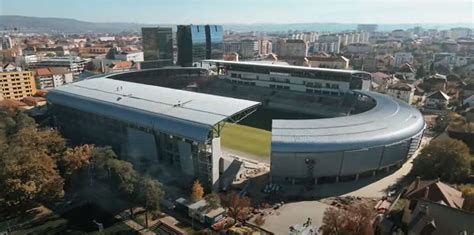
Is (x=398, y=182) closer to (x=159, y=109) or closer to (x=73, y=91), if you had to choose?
(x=159, y=109)

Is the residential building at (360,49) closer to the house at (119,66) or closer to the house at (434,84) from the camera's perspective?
the house at (434,84)

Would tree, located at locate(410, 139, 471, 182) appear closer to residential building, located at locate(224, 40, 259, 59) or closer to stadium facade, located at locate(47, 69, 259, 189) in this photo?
stadium facade, located at locate(47, 69, 259, 189)

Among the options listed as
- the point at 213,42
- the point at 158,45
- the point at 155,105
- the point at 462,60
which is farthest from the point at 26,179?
the point at 462,60

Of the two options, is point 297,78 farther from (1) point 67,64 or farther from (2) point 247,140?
(1) point 67,64

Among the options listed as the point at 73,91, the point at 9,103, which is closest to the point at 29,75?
the point at 9,103

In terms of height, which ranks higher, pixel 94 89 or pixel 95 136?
pixel 94 89
